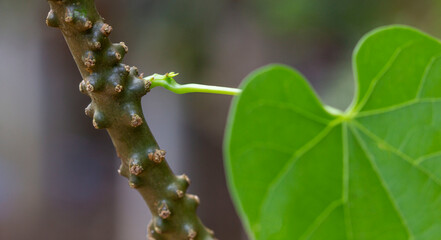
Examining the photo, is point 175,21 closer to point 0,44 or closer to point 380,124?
point 0,44

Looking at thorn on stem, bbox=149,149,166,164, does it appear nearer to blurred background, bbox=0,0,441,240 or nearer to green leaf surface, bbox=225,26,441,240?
green leaf surface, bbox=225,26,441,240

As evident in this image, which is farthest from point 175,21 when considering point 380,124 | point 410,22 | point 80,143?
point 380,124

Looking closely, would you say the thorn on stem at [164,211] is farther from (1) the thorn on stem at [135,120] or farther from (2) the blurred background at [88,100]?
(2) the blurred background at [88,100]

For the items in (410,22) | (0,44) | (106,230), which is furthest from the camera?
(106,230)

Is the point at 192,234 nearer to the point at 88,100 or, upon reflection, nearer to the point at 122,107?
the point at 122,107

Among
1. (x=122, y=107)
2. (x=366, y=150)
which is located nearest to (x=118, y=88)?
(x=122, y=107)

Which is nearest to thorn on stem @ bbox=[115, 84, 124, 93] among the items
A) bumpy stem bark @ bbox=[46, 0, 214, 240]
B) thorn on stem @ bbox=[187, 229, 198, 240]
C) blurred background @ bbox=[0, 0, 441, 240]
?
bumpy stem bark @ bbox=[46, 0, 214, 240]
